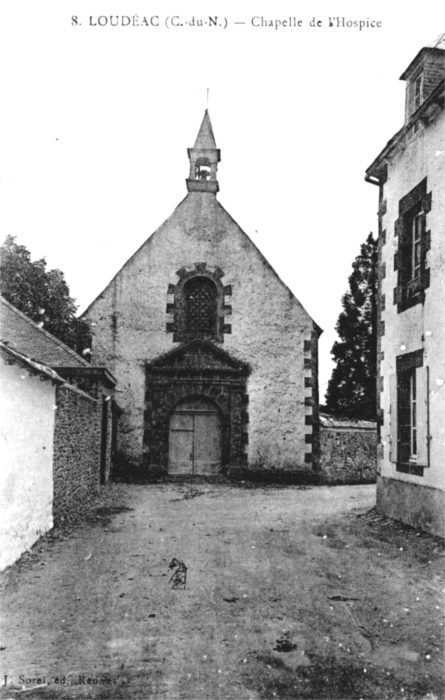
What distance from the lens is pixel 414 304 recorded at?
9594 millimetres

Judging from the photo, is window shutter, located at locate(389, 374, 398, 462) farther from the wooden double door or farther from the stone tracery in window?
the stone tracery in window

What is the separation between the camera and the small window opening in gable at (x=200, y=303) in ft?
57.2

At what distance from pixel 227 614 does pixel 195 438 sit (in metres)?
11.7

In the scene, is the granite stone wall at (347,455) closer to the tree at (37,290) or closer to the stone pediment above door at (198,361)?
the stone pediment above door at (198,361)

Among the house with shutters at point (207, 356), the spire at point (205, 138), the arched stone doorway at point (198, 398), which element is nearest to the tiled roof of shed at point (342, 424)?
the house with shutters at point (207, 356)

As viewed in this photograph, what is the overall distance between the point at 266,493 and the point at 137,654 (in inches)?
400

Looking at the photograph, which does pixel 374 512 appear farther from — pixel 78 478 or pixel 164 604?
pixel 164 604

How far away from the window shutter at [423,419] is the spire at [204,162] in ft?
35.7

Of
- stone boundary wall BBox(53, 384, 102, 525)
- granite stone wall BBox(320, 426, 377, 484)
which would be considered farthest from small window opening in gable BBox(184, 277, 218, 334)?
stone boundary wall BBox(53, 384, 102, 525)

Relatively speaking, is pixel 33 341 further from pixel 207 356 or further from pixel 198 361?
pixel 207 356

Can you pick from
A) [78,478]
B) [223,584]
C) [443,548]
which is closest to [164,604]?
[223,584]

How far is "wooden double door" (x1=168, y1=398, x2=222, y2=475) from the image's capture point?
1673cm

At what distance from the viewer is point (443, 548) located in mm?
7676

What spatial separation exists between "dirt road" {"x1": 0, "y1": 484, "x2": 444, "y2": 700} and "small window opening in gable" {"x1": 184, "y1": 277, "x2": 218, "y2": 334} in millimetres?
8583
